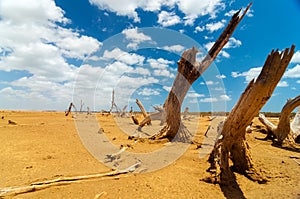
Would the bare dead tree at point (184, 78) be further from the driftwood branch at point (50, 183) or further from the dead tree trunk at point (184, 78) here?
the driftwood branch at point (50, 183)

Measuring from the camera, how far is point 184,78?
28.6 feet

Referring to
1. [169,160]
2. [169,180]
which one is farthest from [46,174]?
[169,160]

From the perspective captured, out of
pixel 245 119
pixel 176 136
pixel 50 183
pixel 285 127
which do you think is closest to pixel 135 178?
pixel 50 183

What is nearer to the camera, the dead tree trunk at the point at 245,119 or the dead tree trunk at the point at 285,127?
the dead tree trunk at the point at 245,119

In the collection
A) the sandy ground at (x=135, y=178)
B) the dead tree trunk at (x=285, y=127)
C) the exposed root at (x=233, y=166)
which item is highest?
the dead tree trunk at (x=285, y=127)

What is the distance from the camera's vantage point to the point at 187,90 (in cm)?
901

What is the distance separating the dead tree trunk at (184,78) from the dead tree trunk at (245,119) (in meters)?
4.17

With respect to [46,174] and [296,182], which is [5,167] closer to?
[46,174]

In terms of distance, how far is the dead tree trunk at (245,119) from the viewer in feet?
11.2

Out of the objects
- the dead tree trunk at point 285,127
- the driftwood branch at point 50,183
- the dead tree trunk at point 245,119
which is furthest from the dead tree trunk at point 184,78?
the driftwood branch at point 50,183

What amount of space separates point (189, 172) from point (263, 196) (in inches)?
64.7

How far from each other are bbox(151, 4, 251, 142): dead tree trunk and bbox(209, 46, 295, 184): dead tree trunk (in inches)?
164

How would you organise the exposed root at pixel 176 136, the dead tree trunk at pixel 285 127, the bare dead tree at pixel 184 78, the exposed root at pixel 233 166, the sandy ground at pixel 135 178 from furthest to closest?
the exposed root at pixel 176 136 < the dead tree trunk at pixel 285 127 < the bare dead tree at pixel 184 78 < the exposed root at pixel 233 166 < the sandy ground at pixel 135 178

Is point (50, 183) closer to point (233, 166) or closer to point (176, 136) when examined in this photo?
point (233, 166)
